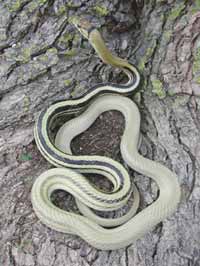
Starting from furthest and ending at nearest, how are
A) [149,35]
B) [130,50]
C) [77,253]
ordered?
[130,50] → [149,35] → [77,253]

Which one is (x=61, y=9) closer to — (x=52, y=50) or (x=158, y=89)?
(x=52, y=50)

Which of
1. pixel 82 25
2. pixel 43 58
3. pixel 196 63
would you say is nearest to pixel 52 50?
pixel 43 58

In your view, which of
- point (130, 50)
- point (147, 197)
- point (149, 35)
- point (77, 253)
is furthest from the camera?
point (130, 50)

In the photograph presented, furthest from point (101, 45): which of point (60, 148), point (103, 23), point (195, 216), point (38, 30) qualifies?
point (195, 216)

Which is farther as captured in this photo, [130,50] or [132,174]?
[130,50]

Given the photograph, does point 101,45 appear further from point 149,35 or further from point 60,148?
point 60,148

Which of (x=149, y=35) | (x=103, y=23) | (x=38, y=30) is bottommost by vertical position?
(x=149, y=35)
